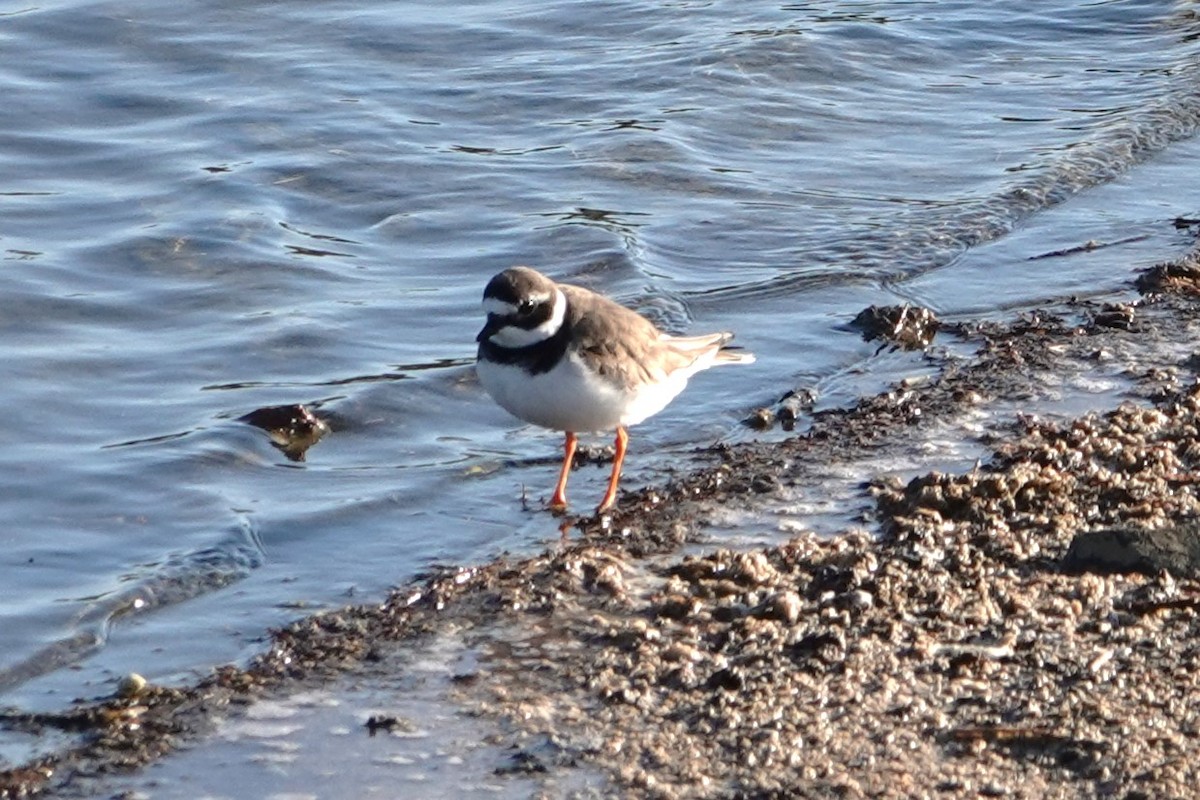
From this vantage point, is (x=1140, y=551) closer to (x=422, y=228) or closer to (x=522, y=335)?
(x=522, y=335)

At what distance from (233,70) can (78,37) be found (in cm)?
134

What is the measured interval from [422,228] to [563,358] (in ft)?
14.3

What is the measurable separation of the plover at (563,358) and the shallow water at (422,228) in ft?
1.80

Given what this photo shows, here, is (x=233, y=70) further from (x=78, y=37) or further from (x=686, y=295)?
(x=686, y=295)

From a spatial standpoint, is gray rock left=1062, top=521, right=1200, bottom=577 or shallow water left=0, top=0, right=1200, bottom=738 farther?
shallow water left=0, top=0, right=1200, bottom=738

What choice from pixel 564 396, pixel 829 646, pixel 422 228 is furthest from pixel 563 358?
pixel 422 228

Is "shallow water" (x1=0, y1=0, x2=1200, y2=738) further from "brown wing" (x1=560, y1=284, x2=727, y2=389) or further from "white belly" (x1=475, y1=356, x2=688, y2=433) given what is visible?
"brown wing" (x1=560, y1=284, x2=727, y2=389)

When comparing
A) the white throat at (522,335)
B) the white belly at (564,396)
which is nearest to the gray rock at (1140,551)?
the white belly at (564,396)

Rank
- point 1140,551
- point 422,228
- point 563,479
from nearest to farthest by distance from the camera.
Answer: point 1140,551, point 563,479, point 422,228

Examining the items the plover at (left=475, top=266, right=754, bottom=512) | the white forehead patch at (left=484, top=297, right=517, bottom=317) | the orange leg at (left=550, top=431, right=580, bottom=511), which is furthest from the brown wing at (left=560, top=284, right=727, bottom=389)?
the orange leg at (left=550, top=431, right=580, bottom=511)

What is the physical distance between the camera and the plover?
6.75 meters

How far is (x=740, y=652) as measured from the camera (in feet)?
18.0

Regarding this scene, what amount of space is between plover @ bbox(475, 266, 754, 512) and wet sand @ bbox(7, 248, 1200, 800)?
0.46 meters

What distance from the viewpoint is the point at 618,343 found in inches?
275
